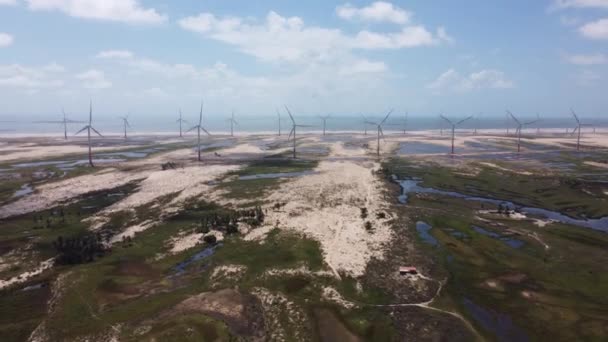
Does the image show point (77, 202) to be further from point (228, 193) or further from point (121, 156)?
point (121, 156)

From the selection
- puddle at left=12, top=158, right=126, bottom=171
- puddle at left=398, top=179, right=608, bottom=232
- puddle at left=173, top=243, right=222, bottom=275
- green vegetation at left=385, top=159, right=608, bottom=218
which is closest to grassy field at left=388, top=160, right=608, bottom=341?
green vegetation at left=385, top=159, right=608, bottom=218

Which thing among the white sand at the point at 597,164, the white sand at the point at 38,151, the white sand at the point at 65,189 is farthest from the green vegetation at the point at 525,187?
the white sand at the point at 38,151

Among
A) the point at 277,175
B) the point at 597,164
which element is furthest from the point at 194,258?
the point at 597,164

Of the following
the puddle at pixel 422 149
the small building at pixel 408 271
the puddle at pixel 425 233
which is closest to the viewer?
the small building at pixel 408 271

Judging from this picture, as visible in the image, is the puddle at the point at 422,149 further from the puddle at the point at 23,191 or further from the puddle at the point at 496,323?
the puddle at the point at 23,191

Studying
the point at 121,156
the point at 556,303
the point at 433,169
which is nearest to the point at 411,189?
the point at 433,169

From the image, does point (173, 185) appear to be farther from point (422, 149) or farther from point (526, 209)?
point (422, 149)
